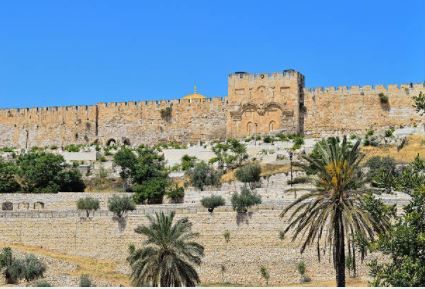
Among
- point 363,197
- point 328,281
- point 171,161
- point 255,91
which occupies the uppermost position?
point 255,91

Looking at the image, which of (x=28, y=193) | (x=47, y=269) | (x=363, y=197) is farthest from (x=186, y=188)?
(x=363, y=197)

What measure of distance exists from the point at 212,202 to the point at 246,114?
16.3 m

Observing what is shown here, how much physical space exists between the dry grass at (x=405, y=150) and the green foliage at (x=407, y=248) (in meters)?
23.3

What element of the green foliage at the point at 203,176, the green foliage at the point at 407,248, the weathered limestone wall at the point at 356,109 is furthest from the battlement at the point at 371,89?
the green foliage at the point at 407,248

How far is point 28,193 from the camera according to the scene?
1754 inches

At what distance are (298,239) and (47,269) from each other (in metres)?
8.89

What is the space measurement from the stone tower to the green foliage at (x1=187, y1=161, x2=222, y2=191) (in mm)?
7849

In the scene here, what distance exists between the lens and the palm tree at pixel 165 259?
25844mm

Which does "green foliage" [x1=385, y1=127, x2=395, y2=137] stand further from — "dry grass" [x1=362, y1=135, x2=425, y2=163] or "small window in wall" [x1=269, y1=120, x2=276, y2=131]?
"small window in wall" [x1=269, y1=120, x2=276, y2=131]

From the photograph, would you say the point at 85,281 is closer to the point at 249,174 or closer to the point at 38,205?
the point at 38,205

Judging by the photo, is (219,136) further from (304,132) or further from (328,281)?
(328,281)

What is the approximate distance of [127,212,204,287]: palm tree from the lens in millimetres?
25844

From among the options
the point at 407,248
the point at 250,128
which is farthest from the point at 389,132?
the point at 407,248

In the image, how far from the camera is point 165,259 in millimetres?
26094
